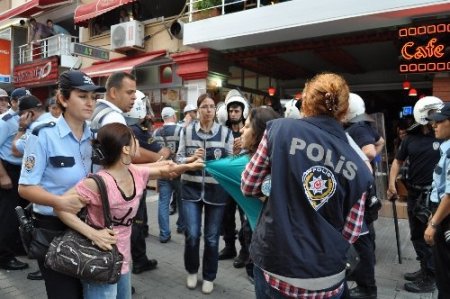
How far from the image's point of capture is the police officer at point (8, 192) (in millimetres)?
4406

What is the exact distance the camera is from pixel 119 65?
10.7 metres

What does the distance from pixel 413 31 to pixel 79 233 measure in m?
6.49

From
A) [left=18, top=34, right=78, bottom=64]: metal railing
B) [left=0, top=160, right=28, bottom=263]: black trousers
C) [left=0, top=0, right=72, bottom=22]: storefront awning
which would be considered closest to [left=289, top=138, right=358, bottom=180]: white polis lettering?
[left=0, top=160, right=28, bottom=263]: black trousers

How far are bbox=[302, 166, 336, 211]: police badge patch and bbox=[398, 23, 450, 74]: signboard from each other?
5.82 metres

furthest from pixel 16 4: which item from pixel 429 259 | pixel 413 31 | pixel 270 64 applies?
pixel 429 259

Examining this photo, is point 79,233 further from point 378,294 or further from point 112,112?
point 378,294

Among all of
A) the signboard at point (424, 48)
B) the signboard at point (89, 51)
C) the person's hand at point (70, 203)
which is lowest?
the person's hand at point (70, 203)

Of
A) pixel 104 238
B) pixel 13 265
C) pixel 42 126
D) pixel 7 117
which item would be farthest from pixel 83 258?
pixel 7 117

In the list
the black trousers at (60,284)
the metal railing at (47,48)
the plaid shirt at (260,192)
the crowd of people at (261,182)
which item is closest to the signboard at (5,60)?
Answer: the metal railing at (47,48)

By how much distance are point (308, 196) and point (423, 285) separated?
3.07 m

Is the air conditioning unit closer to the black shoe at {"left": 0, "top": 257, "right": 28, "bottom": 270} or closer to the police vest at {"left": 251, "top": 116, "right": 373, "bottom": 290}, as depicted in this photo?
the black shoe at {"left": 0, "top": 257, "right": 28, "bottom": 270}

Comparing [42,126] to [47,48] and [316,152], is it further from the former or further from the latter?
[47,48]

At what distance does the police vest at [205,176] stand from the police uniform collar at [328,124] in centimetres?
205

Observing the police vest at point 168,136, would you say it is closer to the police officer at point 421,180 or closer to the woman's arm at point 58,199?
the police officer at point 421,180
